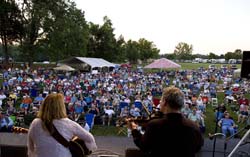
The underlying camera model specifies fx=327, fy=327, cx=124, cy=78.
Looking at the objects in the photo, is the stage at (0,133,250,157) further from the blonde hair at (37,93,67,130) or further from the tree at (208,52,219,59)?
the tree at (208,52,219,59)

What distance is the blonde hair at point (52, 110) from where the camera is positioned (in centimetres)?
290

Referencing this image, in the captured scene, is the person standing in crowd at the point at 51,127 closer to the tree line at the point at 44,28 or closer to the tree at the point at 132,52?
the tree line at the point at 44,28

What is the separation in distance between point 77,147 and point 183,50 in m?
130

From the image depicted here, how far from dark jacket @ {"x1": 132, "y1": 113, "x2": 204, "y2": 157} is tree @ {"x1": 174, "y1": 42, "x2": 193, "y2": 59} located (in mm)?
124166

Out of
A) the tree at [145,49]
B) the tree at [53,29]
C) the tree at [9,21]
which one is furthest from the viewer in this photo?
the tree at [145,49]

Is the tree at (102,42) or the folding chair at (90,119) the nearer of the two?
the folding chair at (90,119)

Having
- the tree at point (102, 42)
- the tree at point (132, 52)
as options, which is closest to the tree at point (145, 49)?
the tree at point (132, 52)

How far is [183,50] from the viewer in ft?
428

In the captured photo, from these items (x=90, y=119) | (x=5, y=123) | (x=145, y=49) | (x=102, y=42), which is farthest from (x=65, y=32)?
(x=145, y=49)

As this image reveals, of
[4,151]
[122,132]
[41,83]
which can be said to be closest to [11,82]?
[41,83]

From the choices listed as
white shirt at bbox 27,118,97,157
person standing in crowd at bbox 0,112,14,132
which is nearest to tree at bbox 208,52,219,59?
person standing in crowd at bbox 0,112,14,132

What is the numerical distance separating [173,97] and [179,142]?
1.14 feet

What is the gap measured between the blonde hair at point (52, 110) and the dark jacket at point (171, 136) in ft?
2.82

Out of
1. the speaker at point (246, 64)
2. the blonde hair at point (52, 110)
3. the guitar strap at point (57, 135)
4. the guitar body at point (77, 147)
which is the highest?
the speaker at point (246, 64)
